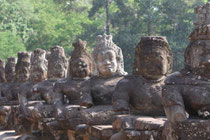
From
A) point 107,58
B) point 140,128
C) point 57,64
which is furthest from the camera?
point 57,64

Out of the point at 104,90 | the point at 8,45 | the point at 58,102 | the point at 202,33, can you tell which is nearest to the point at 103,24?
the point at 8,45

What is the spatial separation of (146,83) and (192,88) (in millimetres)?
1281

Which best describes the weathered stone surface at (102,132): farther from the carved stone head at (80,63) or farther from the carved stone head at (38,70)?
the carved stone head at (38,70)

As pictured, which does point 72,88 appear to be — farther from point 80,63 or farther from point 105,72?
point 105,72

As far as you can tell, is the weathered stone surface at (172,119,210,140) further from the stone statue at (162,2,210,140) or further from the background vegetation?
the background vegetation

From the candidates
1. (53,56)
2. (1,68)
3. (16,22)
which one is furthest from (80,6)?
(53,56)

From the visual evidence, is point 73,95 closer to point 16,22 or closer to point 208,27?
point 208,27

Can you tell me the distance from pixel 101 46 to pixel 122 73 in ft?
1.97

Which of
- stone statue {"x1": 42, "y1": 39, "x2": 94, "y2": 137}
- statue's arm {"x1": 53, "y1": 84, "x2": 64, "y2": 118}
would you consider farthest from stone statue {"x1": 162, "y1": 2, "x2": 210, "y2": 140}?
statue's arm {"x1": 53, "y1": 84, "x2": 64, "y2": 118}

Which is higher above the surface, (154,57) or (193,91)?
(154,57)

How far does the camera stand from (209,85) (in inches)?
149

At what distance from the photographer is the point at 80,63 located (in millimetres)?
6883

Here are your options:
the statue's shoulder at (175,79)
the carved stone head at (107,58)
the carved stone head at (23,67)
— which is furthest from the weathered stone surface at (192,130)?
the carved stone head at (23,67)

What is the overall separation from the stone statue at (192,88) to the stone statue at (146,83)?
2.98ft
